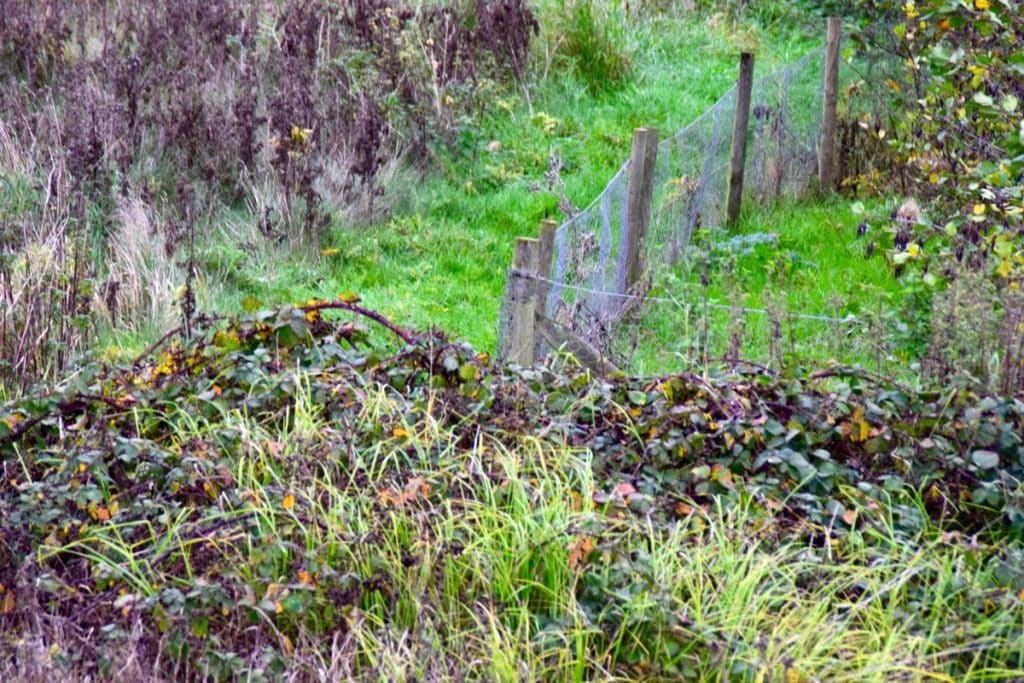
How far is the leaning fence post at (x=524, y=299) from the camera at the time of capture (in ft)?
16.9

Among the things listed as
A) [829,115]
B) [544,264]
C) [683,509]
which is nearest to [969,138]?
[544,264]

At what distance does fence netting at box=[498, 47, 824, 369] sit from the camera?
618cm

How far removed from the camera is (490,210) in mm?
8781

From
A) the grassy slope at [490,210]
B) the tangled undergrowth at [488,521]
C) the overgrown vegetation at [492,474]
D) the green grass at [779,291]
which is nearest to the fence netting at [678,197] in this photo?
the green grass at [779,291]

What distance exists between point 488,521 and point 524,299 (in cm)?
139

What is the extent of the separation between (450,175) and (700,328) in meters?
3.27

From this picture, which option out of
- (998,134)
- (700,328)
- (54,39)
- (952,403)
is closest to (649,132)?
(700,328)

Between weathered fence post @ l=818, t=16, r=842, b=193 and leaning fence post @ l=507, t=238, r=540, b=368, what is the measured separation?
226 inches

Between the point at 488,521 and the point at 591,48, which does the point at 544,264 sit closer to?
the point at 488,521

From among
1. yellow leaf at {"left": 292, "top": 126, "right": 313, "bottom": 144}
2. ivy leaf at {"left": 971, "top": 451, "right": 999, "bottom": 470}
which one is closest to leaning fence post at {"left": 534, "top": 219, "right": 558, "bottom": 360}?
ivy leaf at {"left": 971, "top": 451, "right": 999, "bottom": 470}

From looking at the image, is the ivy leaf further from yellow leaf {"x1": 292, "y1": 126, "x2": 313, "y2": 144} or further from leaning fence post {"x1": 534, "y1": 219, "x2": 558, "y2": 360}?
yellow leaf {"x1": 292, "y1": 126, "x2": 313, "y2": 144}

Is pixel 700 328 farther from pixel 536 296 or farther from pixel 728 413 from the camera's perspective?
pixel 728 413

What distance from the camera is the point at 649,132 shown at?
703 centimetres

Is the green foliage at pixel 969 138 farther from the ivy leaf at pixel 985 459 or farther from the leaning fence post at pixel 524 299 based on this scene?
the leaning fence post at pixel 524 299
